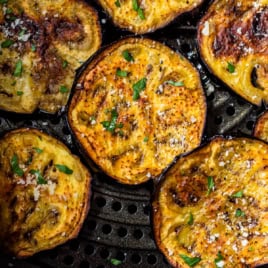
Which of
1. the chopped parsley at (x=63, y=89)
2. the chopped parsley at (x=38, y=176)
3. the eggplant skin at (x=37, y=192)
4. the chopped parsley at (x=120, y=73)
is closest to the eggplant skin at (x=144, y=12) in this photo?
the chopped parsley at (x=120, y=73)

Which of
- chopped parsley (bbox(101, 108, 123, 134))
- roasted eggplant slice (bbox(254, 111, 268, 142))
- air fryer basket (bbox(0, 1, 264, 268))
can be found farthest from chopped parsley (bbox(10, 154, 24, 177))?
roasted eggplant slice (bbox(254, 111, 268, 142))

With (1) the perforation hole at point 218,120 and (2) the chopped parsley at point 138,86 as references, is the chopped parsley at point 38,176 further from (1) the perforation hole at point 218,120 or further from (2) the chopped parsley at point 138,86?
(1) the perforation hole at point 218,120

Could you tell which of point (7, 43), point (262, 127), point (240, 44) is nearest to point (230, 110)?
point (262, 127)

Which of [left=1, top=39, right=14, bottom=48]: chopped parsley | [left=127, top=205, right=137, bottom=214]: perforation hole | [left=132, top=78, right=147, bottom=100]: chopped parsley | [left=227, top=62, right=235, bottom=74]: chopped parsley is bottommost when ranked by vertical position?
[left=127, top=205, right=137, bottom=214]: perforation hole

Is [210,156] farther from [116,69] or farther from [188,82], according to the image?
[116,69]

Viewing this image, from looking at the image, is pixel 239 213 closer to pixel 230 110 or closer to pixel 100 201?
pixel 230 110

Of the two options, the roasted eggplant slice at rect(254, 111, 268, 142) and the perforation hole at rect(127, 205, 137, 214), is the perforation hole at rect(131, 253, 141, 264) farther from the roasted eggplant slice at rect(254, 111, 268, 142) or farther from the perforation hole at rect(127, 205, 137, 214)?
the roasted eggplant slice at rect(254, 111, 268, 142)
